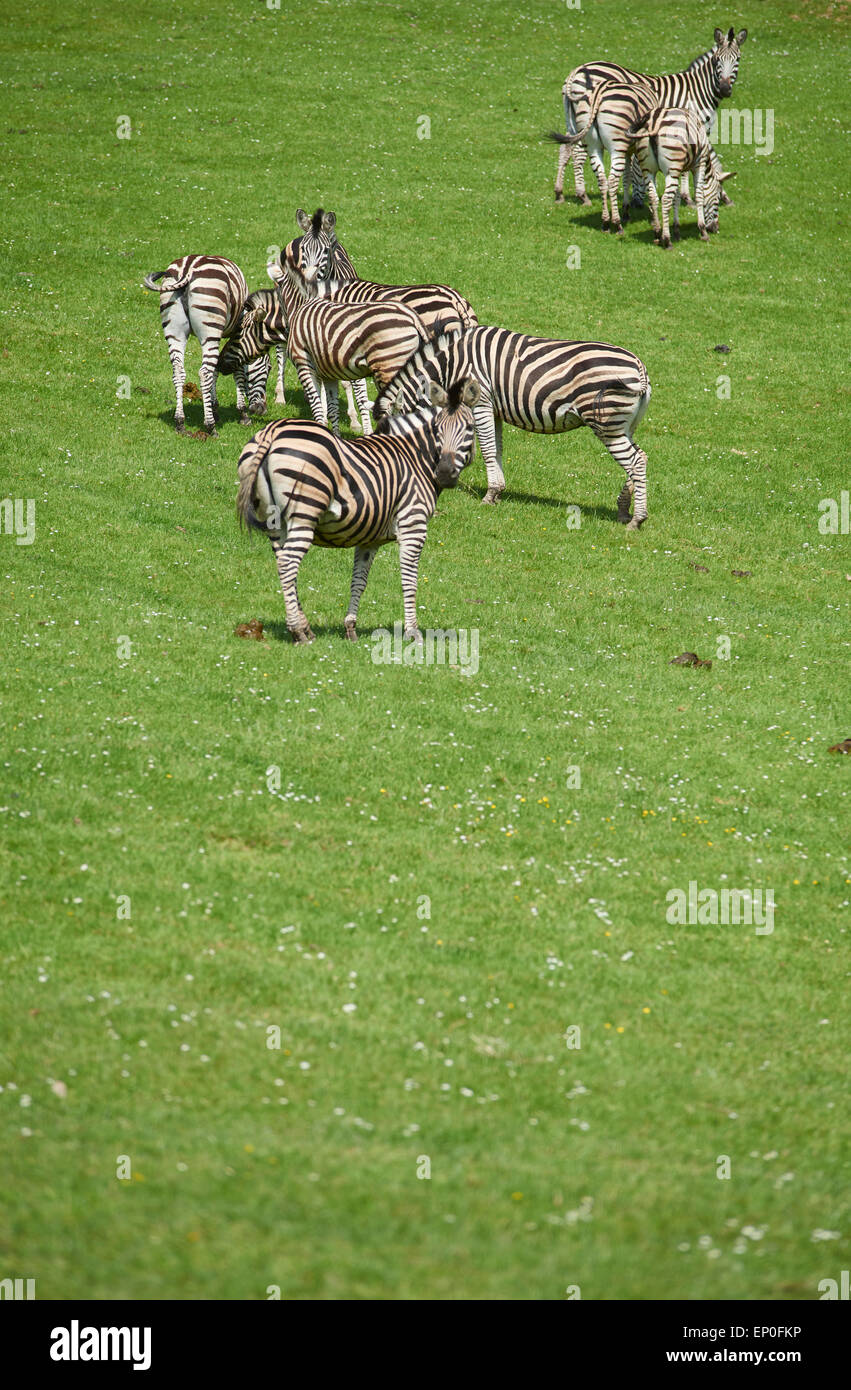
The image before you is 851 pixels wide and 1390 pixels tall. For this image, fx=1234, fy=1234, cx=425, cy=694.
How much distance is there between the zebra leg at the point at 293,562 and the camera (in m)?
16.0

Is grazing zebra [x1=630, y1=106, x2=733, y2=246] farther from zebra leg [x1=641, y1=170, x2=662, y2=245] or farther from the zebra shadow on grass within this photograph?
the zebra shadow on grass

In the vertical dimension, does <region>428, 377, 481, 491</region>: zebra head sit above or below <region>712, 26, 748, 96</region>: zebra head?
below

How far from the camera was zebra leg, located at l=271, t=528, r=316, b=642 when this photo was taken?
16.0 metres

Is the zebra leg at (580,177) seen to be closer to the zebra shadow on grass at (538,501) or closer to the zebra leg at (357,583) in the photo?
the zebra shadow on grass at (538,501)

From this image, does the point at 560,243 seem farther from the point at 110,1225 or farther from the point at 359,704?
the point at 110,1225

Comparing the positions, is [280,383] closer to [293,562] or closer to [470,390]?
[470,390]

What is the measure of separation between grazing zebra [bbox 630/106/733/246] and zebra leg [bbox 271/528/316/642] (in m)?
24.2

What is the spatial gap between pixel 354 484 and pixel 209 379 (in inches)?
407

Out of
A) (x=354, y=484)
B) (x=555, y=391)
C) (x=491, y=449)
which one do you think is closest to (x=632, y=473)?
(x=555, y=391)

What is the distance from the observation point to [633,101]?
3562cm

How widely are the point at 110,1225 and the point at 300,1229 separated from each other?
1166 mm

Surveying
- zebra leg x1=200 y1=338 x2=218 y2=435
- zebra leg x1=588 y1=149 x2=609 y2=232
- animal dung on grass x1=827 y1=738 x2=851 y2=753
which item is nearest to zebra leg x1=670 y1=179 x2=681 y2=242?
zebra leg x1=588 y1=149 x2=609 y2=232

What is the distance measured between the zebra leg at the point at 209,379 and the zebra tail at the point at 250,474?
9.58 metres
